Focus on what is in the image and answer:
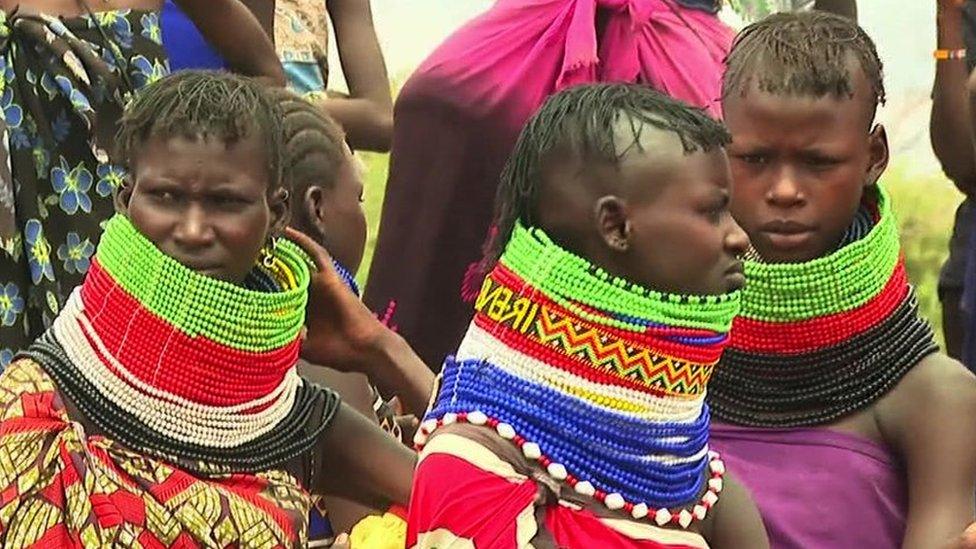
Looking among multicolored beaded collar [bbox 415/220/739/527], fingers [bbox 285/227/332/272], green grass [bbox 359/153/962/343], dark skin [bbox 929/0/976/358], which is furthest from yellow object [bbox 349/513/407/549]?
green grass [bbox 359/153/962/343]

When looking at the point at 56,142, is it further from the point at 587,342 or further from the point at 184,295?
the point at 587,342

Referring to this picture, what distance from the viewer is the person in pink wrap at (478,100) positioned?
430 cm

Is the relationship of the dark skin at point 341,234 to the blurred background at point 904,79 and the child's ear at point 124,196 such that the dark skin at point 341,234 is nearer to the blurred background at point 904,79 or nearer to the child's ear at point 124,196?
the child's ear at point 124,196

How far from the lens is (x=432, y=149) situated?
4.73 metres

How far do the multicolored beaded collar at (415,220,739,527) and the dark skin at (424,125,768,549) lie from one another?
1.6 inches

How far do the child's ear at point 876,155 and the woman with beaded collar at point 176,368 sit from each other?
0.89 metres

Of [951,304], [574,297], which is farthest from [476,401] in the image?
[951,304]

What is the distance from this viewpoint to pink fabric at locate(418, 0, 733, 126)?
4.25 metres

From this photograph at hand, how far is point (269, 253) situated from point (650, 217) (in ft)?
2.08

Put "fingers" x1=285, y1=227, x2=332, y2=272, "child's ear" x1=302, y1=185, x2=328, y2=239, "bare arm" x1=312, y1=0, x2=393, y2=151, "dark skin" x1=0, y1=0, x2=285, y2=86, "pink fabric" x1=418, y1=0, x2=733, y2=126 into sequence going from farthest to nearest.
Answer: "bare arm" x1=312, y1=0, x2=393, y2=151, "pink fabric" x1=418, y1=0, x2=733, y2=126, "dark skin" x1=0, y1=0, x2=285, y2=86, "child's ear" x1=302, y1=185, x2=328, y2=239, "fingers" x1=285, y1=227, x2=332, y2=272

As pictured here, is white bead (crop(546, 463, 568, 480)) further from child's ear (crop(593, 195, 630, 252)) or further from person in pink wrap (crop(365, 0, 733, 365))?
person in pink wrap (crop(365, 0, 733, 365))

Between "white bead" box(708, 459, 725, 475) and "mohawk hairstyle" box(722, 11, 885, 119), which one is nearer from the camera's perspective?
"white bead" box(708, 459, 725, 475)

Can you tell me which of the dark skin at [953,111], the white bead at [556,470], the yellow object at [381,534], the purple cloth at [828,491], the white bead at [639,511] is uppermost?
the white bead at [556,470]

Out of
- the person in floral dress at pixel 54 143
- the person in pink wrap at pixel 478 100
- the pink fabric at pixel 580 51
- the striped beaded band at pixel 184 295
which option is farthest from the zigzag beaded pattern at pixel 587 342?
the person in pink wrap at pixel 478 100
